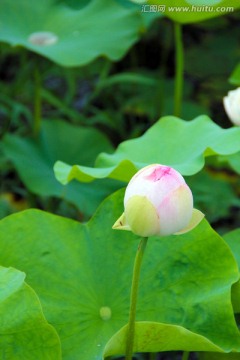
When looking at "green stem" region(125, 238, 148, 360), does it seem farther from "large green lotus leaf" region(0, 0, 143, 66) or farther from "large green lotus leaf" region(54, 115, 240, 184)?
"large green lotus leaf" region(0, 0, 143, 66)

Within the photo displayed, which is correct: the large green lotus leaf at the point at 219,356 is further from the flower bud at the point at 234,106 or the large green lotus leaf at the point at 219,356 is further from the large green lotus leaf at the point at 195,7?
the large green lotus leaf at the point at 195,7

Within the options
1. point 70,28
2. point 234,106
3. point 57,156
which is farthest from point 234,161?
point 70,28

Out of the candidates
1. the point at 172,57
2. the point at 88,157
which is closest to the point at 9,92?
the point at 88,157

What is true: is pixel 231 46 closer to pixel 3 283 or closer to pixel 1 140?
pixel 1 140

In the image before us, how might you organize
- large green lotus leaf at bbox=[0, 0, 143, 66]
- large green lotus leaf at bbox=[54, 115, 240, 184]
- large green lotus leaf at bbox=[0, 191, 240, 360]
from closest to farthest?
large green lotus leaf at bbox=[0, 191, 240, 360] < large green lotus leaf at bbox=[54, 115, 240, 184] < large green lotus leaf at bbox=[0, 0, 143, 66]

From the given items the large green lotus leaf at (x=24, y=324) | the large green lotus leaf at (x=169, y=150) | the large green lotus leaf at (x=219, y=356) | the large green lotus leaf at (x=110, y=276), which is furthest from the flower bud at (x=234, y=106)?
the large green lotus leaf at (x=24, y=324)

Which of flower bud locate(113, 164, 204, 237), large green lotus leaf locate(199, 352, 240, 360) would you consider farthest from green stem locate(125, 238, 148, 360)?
large green lotus leaf locate(199, 352, 240, 360)
